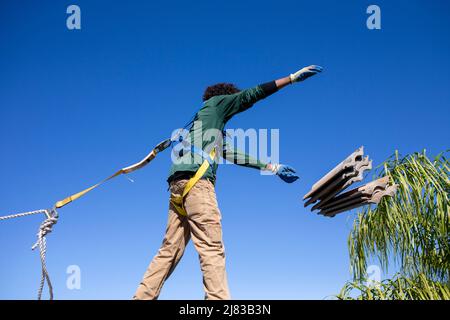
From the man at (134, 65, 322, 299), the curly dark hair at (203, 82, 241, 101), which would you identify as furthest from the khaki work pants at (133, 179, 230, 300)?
the curly dark hair at (203, 82, 241, 101)

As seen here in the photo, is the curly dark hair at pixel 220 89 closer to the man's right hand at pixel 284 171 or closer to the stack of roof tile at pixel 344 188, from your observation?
the man's right hand at pixel 284 171

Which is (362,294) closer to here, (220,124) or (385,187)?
(385,187)

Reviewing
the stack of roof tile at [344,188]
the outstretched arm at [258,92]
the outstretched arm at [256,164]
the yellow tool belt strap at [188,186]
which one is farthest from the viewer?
the stack of roof tile at [344,188]

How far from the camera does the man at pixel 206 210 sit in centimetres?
273

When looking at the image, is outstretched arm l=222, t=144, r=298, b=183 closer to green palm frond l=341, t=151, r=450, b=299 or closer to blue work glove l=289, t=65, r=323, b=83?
blue work glove l=289, t=65, r=323, b=83

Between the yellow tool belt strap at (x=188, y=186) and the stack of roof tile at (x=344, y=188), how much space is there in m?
0.98

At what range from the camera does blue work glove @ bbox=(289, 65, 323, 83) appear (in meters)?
3.03

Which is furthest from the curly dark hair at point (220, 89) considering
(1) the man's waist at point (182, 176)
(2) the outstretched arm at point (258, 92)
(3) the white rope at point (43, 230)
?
(3) the white rope at point (43, 230)

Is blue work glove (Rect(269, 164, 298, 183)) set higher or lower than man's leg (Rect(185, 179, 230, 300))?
higher

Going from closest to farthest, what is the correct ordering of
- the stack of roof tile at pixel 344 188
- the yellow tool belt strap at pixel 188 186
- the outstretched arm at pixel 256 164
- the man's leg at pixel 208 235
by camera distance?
the man's leg at pixel 208 235 → the yellow tool belt strap at pixel 188 186 → the outstretched arm at pixel 256 164 → the stack of roof tile at pixel 344 188

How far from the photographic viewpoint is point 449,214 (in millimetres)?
5059
